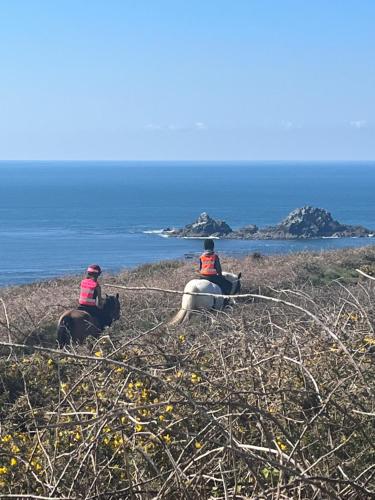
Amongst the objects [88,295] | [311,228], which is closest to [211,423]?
[88,295]

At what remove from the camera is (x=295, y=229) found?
95.4 metres

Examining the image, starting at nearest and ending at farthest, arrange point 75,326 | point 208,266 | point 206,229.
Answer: point 75,326, point 208,266, point 206,229

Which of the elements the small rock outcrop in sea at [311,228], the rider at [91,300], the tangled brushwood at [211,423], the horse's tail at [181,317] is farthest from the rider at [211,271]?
the small rock outcrop in sea at [311,228]

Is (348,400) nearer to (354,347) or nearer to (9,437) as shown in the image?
(354,347)

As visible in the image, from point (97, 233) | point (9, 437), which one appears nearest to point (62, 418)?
Result: point (9, 437)

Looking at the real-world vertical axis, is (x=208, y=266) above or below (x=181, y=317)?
above

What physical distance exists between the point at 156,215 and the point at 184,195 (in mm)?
49354

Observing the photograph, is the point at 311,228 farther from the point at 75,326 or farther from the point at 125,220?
the point at 75,326

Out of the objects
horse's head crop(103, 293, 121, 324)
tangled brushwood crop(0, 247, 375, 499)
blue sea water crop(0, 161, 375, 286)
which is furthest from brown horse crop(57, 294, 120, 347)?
blue sea water crop(0, 161, 375, 286)

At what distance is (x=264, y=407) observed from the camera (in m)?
6.32

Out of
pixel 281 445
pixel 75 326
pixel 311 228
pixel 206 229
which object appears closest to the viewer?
pixel 281 445

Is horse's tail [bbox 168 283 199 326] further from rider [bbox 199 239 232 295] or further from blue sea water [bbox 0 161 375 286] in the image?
blue sea water [bbox 0 161 375 286]

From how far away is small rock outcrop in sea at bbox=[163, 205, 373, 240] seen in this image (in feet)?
310

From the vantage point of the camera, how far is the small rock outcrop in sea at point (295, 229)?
94438 mm
